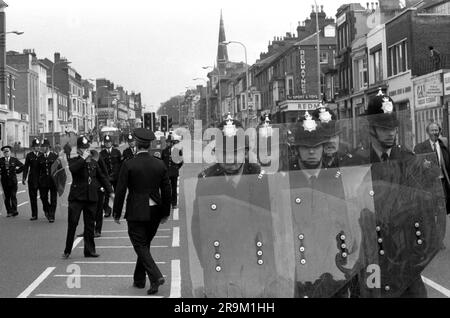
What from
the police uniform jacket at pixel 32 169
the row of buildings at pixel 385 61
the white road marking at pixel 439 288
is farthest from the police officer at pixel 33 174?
the white road marking at pixel 439 288

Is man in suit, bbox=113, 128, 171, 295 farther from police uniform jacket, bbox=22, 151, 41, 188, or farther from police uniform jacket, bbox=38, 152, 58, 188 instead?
police uniform jacket, bbox=22, 151, 41, 188

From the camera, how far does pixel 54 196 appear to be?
1430 centimetres

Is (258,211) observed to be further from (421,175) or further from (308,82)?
(308,82)

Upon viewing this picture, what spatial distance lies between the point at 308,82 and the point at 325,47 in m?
4.37

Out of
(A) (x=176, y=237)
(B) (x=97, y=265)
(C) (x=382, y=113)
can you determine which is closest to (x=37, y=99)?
(A) (x=176, y=237)

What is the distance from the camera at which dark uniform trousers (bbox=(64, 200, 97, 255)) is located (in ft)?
30.8

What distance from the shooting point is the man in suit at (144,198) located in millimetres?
6938

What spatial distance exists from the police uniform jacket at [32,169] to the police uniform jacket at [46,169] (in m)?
0.14

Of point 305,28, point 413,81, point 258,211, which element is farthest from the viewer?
point 305,28

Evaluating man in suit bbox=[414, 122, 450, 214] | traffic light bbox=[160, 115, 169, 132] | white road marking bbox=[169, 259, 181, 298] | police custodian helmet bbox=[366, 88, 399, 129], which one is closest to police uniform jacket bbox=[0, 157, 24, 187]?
white road marking bbox=[169, 259, 181, 298]

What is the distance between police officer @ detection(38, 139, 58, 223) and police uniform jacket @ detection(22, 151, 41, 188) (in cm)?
14

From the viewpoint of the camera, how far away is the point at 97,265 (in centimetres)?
881
